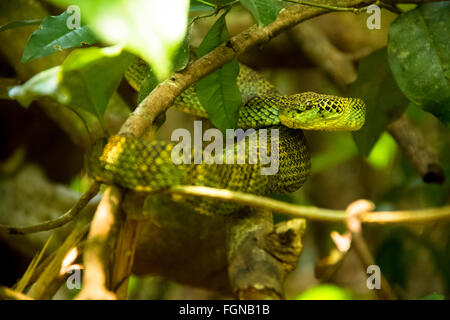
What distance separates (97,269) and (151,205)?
980 mm

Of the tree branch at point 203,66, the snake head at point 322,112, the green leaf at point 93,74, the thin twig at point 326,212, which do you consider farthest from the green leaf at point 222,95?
the thin twig at point 326,212

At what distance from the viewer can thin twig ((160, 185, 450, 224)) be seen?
69 centimetres

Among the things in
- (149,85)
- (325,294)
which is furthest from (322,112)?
(325,294)

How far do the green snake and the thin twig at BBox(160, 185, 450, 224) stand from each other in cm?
9

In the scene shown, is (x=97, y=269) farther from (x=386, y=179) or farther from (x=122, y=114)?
(x=386, y=179)

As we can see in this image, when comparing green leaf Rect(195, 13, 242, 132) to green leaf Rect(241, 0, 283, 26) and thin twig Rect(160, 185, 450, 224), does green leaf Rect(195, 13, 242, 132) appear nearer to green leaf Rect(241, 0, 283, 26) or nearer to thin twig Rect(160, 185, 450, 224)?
green leaf Rect(241, 0, 283, 26)

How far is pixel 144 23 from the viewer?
640 millimetres

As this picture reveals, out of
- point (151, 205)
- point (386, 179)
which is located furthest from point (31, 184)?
point (386, 179)

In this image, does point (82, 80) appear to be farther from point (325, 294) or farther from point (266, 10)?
point (325, 294)

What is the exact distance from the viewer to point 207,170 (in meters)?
1.04

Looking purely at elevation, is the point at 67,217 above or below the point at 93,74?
below

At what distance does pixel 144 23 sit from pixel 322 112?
0.85m

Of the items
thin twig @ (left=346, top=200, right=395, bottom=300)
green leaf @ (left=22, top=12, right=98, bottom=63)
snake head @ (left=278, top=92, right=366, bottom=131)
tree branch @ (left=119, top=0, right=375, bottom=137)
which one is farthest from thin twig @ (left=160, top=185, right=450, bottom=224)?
snake head @ (left=278, top=92, right=366, bottom=131)

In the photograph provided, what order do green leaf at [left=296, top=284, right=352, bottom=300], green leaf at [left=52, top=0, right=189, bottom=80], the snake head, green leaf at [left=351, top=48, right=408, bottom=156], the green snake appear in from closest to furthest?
1. green leaf at [left=52, top=0, right=189, bottom=80]
2. the green snake
3. the snake head
4. green leaf at [left=351, top=48, right=408, bottom=156]
5. green leaf at [left=296, top=284, right=352, bottom=300]
